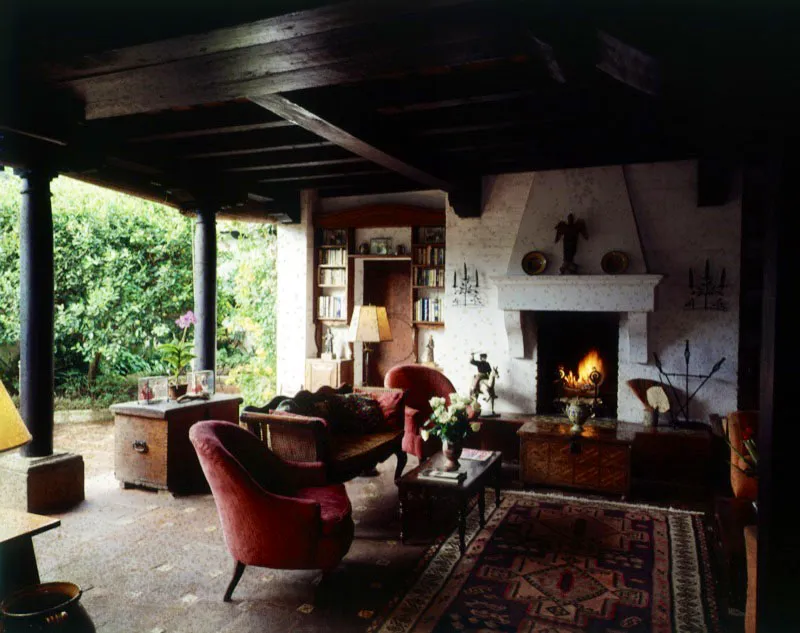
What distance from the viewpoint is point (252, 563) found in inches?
125

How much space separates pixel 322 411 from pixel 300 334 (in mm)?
2878

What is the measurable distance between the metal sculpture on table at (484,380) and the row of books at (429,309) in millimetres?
1121

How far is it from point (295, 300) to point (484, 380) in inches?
113

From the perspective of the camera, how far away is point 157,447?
484 cm

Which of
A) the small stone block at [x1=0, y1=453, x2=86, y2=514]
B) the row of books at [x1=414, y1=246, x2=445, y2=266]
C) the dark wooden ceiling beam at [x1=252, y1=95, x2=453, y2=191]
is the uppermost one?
the dark wooden ceiling beam at [x1=252, y1=95, x2=453, y2=191]

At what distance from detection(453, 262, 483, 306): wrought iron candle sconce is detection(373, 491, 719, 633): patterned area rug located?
2.63m

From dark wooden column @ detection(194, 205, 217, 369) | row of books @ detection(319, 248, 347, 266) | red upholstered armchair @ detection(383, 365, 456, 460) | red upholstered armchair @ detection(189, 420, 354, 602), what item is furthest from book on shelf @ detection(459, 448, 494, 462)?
row of books @ detection(319, 248, 347, 266)

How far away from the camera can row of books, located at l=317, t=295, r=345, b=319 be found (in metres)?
7.81

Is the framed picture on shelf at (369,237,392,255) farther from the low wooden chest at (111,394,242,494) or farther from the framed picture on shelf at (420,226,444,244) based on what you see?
the low wooden chest at (111,394,242,494)

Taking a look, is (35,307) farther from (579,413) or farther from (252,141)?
(579,413)

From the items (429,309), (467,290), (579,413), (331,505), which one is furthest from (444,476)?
(429,309)

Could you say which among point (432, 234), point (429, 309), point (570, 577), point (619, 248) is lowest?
point (570, 577)

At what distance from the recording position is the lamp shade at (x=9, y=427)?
1.88 meters

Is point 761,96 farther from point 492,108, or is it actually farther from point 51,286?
point 51,286
